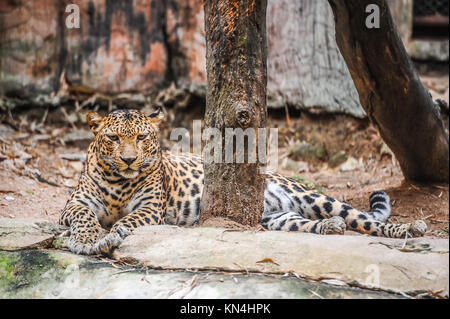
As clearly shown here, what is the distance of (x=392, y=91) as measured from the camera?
588cm

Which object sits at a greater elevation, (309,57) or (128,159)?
(309,57)

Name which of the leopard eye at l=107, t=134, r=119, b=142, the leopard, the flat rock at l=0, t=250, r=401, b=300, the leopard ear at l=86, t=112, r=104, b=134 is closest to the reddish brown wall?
the leopard

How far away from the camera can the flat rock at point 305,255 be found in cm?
352

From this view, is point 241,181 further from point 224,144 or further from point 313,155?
point 313,155

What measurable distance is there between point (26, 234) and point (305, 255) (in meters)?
2.54

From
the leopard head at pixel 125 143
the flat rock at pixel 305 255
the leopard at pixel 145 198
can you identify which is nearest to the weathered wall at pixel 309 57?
the leopard at pixel 145 198

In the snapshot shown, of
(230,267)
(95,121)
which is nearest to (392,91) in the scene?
(230,267)

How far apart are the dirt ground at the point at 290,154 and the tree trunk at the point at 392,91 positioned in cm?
60

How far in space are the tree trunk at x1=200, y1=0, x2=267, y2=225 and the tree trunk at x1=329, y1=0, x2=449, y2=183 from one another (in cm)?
114

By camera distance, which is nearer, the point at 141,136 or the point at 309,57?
the point at 141,136

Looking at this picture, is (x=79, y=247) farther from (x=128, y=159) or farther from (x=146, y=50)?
(x=146, y=50)

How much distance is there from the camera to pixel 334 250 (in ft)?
12.6

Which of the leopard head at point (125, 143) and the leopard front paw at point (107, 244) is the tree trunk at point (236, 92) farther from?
the leopard head at point (125, 143)
